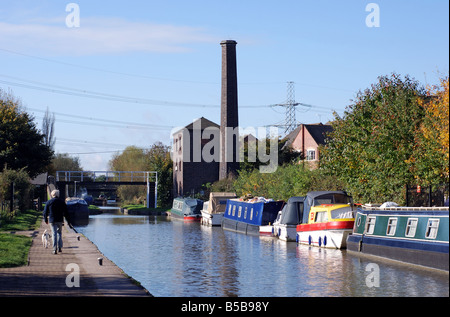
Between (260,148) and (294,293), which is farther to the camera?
(260,148)

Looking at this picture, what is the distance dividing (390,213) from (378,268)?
3.00 meters

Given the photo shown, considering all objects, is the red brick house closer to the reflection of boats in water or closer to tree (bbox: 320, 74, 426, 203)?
the reflection of boats in water

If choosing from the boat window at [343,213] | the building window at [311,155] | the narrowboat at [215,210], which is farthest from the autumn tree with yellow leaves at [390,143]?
the building window at [311,155]

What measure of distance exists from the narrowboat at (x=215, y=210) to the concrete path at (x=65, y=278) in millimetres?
26432

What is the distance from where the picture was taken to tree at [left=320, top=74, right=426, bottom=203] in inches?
1287

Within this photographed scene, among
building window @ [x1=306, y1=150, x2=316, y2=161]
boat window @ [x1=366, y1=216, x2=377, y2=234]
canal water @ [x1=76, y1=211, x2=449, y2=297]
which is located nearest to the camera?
canal water @ [x1=76, y1=211, x2=449, y2=297]

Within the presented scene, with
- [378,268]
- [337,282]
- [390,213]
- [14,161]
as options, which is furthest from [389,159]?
[14,161]

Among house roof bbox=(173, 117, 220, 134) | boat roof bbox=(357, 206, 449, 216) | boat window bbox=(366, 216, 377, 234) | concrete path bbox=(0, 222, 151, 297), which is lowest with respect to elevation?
concrete path bbox=(0, 222, 151, 297)

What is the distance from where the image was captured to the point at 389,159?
3278 centimetres

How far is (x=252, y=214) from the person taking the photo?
4066 cm

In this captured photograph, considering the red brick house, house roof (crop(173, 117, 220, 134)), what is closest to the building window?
the red brick house

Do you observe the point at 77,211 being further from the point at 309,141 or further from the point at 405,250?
the point at 405,250

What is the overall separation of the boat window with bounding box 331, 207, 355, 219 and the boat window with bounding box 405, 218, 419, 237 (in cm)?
651

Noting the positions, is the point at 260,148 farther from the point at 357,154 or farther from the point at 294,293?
the point at 294,293
